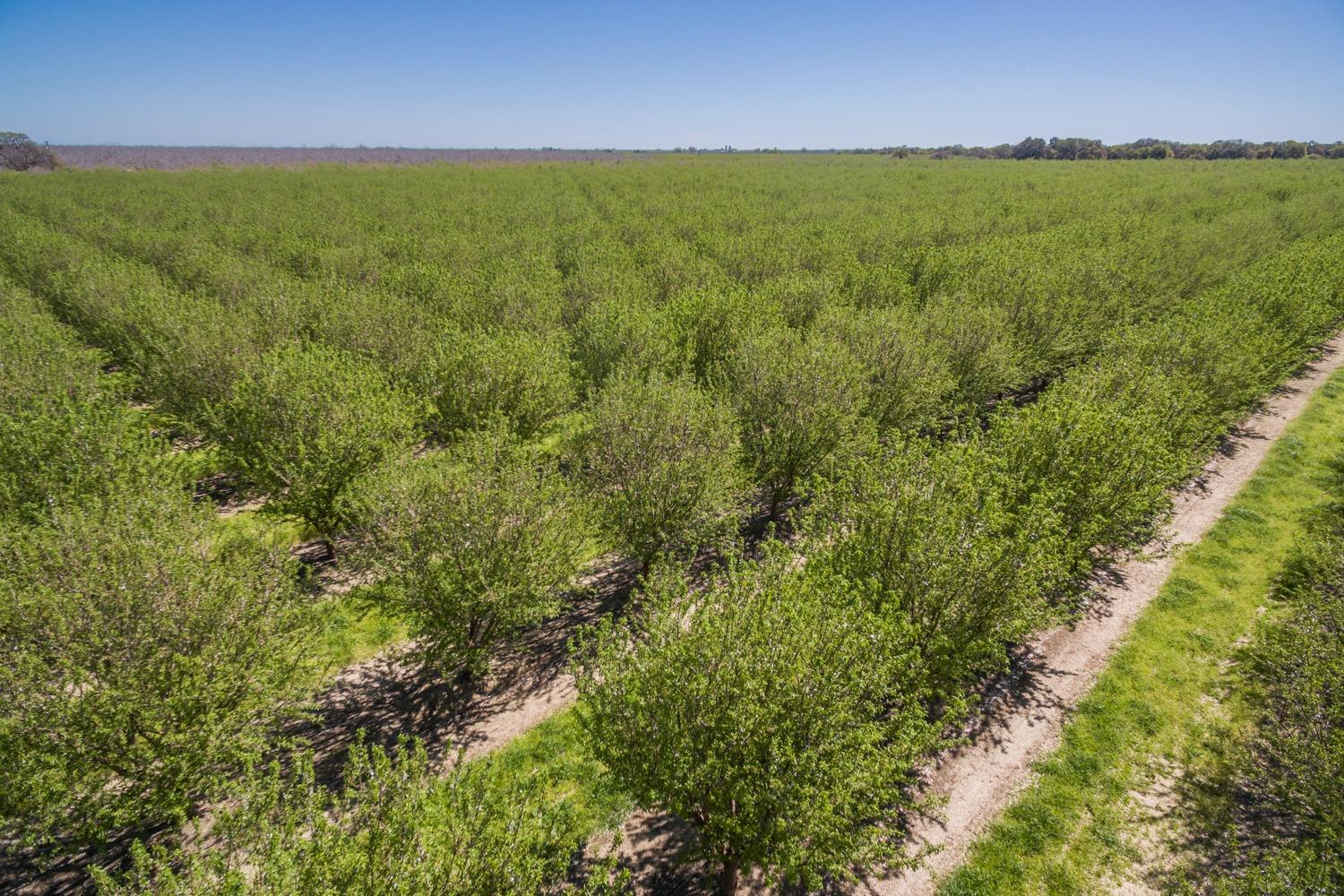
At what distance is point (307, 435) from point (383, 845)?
17088mm

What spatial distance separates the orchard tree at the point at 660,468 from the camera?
20.9 m

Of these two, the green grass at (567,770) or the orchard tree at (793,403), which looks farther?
the orchard tree at (793,403)

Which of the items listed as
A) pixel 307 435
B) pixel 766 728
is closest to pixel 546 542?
pixel 766 728

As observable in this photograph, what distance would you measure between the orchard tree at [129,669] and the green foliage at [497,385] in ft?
37.4

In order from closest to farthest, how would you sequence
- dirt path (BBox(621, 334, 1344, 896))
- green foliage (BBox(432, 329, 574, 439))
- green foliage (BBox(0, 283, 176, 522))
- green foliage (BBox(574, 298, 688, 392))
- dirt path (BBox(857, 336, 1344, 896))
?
dirt path (BBox(621, 334, 1344, 896))
dirt path (BBox(857, 336, 1344, 896))
green foliage (BBox(0, 283, 176, 522))
green foliage (BBox(432, 329, 574, 439))
green foliage (BBox(574, 298, 688, 392))

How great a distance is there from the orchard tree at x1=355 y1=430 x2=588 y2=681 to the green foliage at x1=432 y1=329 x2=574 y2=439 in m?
7.26

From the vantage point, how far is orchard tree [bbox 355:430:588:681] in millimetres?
17000

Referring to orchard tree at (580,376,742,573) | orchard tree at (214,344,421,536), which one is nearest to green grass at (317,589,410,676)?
orchard tree at (214,344,421,536)

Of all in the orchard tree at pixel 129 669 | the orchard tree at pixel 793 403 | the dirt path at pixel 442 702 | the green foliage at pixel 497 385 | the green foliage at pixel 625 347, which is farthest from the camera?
the green foliage at pixel 625 347

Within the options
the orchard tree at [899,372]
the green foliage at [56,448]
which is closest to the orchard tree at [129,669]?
the green foliage at [56,448]

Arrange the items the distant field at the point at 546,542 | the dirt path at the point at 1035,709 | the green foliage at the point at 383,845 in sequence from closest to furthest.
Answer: the green foliage at the point at 383,845, the distant field at the point at 546,542, the dirt path at the point at 1035,709

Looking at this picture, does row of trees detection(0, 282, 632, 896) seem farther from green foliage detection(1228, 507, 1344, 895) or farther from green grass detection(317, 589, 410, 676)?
green foliage detection(1228, 507, 1344, 895)

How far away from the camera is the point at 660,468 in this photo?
21094 millimetres

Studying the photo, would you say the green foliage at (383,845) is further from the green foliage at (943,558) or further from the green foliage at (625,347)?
the green foliage at (625,347)
